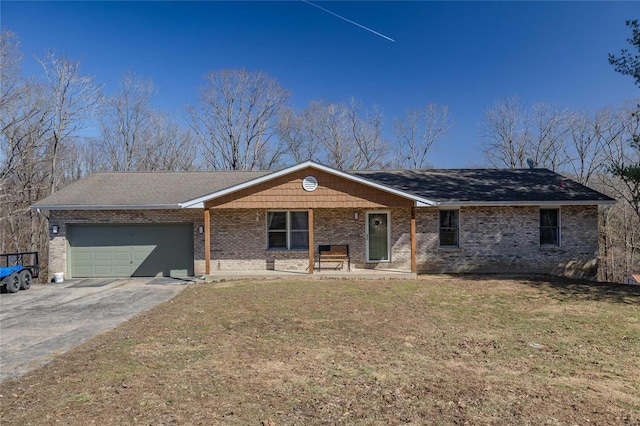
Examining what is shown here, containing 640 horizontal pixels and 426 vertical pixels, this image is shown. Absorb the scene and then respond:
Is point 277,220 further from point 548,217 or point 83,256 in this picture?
point 548,217

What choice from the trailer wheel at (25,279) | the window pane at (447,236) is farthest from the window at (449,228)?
the trailer wheel at (25,279)

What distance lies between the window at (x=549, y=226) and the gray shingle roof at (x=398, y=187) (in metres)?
0.65

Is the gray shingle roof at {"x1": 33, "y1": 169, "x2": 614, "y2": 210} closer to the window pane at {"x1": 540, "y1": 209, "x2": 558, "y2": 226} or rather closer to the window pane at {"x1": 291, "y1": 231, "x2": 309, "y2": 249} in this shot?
the window pane at {"x1": 540, "y1": 209, "x2": 558, "y2": 226}

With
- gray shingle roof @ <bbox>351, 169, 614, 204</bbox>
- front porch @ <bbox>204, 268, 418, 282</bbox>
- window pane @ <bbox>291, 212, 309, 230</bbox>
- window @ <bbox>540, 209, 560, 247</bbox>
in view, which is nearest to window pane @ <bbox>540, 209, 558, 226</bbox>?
window @ <bbox>540, 209, 560, 247</bbox>

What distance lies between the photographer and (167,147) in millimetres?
31812

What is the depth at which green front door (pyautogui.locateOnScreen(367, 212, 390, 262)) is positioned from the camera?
45.6 feet

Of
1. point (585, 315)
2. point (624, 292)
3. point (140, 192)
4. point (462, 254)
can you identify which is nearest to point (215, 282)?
point (140, 192)

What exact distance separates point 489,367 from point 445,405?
1.45 m

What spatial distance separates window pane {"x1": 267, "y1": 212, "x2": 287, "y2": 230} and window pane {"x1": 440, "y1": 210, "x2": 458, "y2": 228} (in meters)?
5.95

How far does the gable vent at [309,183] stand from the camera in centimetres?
1255

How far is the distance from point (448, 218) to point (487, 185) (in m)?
2.68

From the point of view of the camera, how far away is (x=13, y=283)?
36.8 ft

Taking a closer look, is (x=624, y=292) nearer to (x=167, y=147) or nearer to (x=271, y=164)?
(x=271, y=164)

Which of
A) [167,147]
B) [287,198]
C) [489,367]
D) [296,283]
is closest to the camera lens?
[489,367]
